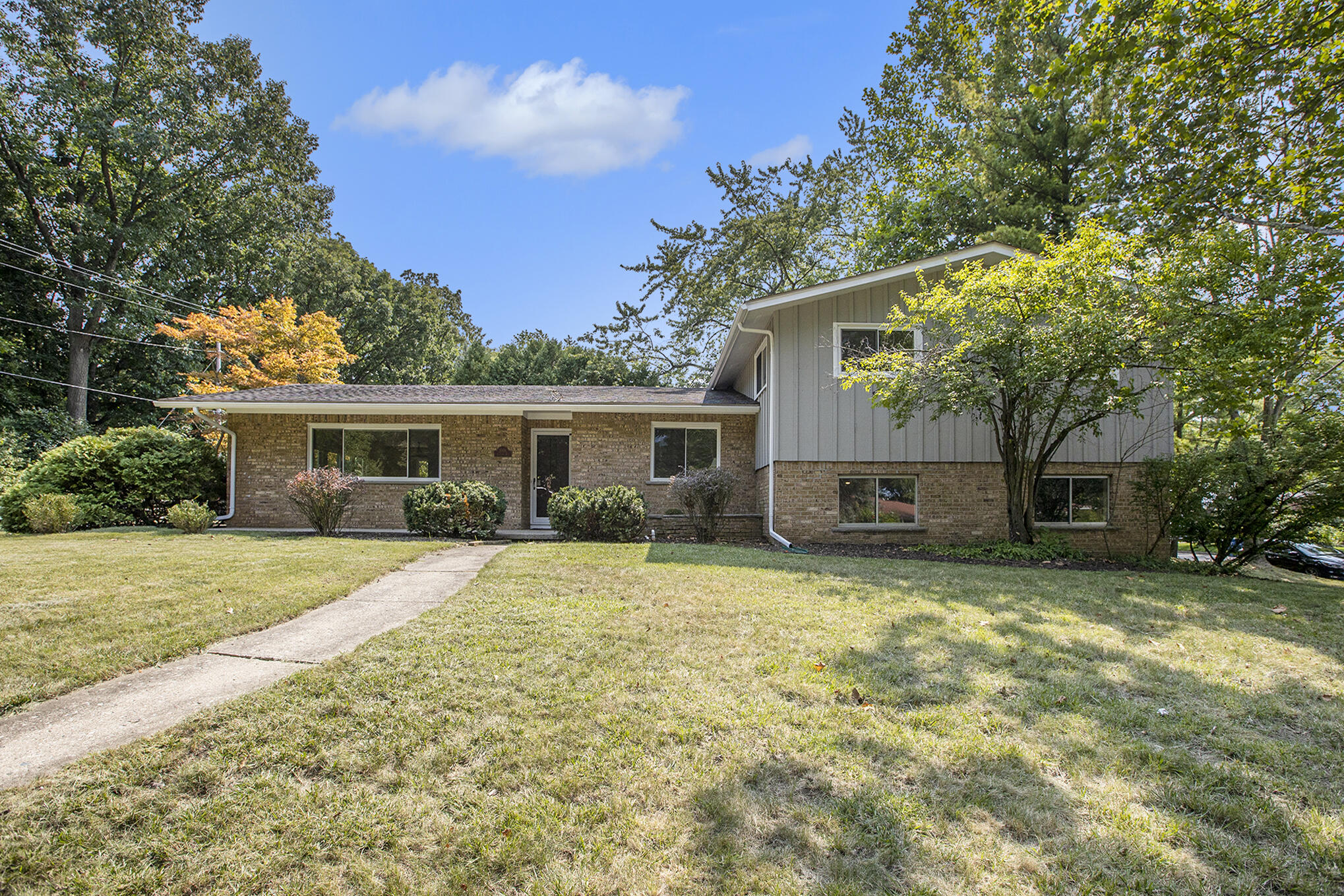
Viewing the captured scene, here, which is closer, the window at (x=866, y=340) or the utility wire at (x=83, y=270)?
the window at (x=866, y=340)

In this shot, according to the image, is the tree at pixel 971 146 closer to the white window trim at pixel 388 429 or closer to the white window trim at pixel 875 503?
the white window trim at pixel 875 503

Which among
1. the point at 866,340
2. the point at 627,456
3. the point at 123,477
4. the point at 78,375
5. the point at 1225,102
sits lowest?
the point at 123,477

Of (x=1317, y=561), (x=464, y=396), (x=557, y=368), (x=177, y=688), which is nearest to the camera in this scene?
(x=177, y=688)

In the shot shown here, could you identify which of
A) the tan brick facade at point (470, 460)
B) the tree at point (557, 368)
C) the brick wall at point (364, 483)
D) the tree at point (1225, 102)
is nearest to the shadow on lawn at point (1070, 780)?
the tree at point (1225, 102)

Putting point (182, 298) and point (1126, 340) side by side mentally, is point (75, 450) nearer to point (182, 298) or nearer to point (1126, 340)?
point (182, 298)

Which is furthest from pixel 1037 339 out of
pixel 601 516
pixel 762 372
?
pixel 601 516

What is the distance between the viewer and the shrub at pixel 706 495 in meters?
11.9

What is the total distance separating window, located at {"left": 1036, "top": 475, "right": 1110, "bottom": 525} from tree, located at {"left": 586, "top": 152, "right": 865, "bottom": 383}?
40.4 feet

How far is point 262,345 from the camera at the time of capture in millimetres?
21453

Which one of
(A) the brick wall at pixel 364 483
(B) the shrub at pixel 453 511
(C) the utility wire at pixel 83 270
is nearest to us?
(B) the shrub at pixel 453 511

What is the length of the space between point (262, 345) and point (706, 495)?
18623 millimetres

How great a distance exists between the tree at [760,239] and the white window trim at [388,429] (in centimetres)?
1238

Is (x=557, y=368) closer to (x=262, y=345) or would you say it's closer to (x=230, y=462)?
(x=262, y=345)

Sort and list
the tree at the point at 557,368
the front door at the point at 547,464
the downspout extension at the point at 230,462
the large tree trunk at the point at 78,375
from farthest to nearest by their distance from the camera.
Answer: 1. the tree at the point at 557,368
2. the large tree trunk at the point at 78,375
3. the front door at the point at 547,464
4. the downspout extension at the point at 230,462
